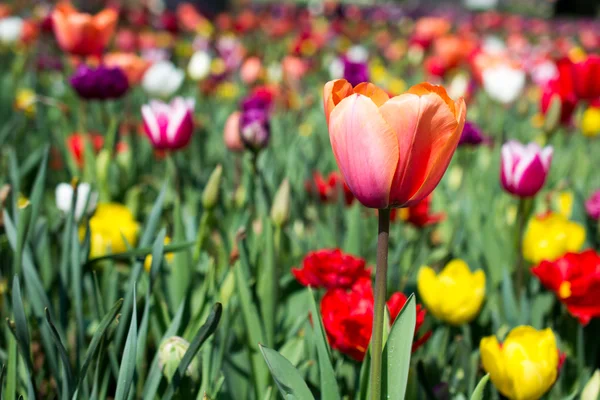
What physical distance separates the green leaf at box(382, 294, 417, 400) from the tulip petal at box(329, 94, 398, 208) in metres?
0.14

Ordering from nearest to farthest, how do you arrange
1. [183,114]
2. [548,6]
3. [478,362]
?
[478,362] → [183,114] → [548,6]

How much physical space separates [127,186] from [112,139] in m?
0.16

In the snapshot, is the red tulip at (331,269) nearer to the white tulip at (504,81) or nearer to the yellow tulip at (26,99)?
the yellow tulip at (26,99)

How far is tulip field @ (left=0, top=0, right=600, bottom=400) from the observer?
2.34ft

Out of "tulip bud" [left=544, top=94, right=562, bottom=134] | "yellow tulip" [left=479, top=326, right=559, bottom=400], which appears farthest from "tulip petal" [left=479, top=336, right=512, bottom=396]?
"tulip bud" [left=544, top=94, right=562, bottom=134]

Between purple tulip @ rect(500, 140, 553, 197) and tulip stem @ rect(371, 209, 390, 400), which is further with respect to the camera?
purple tulip @ rect(500, 140, 553, 197)

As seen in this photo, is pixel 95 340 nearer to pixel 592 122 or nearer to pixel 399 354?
pixel 399 354

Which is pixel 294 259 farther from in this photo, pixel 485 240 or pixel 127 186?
pixel 127 186

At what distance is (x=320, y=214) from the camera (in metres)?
1.73

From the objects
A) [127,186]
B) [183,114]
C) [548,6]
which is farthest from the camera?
[548,6]

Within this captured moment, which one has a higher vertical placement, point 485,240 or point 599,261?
point 599,261

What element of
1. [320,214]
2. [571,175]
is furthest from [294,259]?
[571,175]

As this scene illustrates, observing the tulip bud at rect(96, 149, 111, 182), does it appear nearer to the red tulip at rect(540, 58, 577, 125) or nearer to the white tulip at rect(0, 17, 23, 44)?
the red tulip at rect(540, 58, 577, 125)

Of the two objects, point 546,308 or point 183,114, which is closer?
point 546,308
